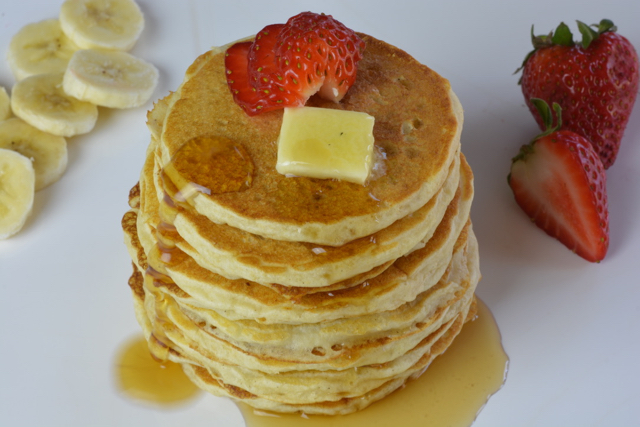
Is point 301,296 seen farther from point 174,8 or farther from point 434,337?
point 174,8

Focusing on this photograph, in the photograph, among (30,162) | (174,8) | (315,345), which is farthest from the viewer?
(174,8)

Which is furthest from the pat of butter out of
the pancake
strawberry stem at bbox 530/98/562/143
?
strawberry stem at bbox 530/98/562/143

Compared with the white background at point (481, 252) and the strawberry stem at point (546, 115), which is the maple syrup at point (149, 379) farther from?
the strawberry stem at point (546, 115)

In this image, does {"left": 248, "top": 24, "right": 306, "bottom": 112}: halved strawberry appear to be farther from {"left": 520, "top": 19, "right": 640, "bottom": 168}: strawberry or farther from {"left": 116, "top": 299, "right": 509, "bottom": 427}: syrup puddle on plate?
{"left": 520, "top": 19, "right": 640, "bottom": 168}: strawberry

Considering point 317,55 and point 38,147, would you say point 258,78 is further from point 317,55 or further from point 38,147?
point 38,147

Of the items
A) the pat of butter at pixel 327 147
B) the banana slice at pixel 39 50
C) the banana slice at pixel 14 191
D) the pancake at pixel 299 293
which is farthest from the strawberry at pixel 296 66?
the banana slice at pixel 39 50

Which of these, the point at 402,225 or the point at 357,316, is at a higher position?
the point at 402,225

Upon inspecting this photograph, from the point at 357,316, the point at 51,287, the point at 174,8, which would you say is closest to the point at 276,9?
the point at 174,8
